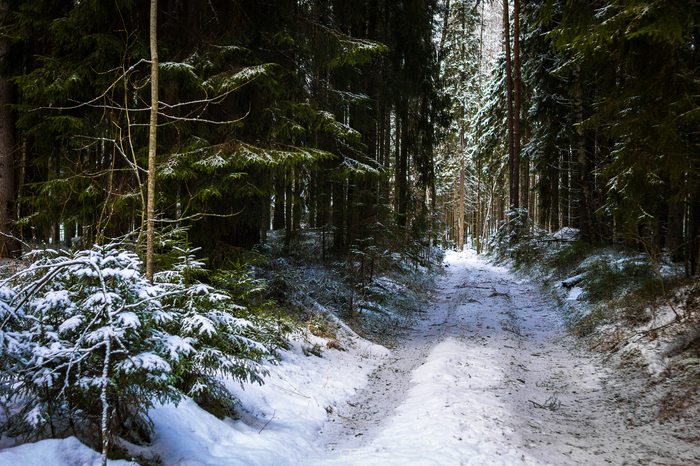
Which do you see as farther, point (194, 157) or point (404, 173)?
point (404, 173)

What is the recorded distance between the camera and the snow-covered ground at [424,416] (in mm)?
3404

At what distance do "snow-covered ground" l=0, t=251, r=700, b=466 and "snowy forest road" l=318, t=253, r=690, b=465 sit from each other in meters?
0.02

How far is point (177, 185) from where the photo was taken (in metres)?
6.40

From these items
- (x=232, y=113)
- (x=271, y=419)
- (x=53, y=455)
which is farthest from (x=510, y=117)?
(x=53, y=455)

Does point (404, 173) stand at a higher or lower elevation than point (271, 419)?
higher

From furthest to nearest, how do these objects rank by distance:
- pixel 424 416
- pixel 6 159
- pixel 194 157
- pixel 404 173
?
pixel 404 173 → pixel 6 159 → pixel 194 157 → pixel 424 416

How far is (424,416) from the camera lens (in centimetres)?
441

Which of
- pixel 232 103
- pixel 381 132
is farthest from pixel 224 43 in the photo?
pixel 381 132

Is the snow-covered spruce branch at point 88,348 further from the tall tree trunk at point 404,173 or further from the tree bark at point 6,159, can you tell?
the tall tree trunk at point 404,173

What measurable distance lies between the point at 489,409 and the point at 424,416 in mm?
838

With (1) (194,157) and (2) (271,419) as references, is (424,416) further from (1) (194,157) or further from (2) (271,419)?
(1) (194,157)

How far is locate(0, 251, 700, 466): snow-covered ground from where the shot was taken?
11.2 ft

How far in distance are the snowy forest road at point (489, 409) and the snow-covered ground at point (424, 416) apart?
0.06ft

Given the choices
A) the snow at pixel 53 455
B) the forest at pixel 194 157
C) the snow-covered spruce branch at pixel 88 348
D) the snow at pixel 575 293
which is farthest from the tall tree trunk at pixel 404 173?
the snow at pixel 53 455
